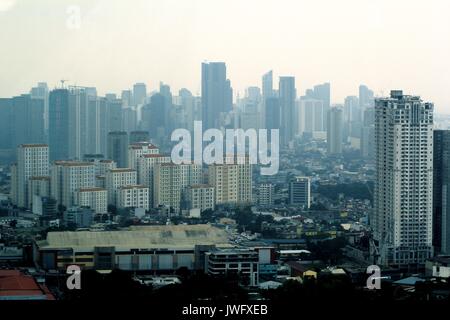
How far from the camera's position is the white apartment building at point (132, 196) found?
28.1 feet

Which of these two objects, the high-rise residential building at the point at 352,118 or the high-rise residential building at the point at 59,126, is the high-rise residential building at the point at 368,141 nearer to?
the high-rise residential building at the point at 352,118

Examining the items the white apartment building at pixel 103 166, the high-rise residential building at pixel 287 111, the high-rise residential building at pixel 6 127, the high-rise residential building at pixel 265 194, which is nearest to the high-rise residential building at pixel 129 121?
the white apartment building at pixel 103 166

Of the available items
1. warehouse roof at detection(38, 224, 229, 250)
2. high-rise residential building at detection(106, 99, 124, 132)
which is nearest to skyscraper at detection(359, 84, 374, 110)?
warehouse roof at detection(38, 224, 229, 250)

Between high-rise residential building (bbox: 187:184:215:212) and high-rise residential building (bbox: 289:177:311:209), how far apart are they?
1.35m

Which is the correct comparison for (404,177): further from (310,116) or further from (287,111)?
(310,116)

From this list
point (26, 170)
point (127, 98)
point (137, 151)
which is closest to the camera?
point (127, 98)

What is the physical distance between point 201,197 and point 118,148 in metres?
1.18

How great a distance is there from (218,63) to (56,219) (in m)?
2.55

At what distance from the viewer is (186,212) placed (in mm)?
8258

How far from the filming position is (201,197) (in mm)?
8398

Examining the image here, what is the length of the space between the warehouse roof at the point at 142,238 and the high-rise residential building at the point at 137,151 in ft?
6.33

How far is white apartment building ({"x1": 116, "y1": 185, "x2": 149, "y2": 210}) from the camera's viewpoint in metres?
8.55

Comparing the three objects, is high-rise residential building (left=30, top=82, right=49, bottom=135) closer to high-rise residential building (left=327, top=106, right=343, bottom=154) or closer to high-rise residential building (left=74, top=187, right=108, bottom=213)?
high-rise residential building (left=74, top=187, right=108, bottom=213)

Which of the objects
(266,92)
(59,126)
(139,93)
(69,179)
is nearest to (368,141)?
(266,92)
